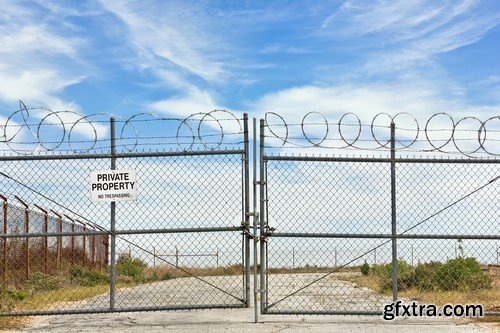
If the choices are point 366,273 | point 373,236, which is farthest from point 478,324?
Result: point 366,273

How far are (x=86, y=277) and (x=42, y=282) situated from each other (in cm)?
339

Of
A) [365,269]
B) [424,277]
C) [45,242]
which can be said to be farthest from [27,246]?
[365,269]

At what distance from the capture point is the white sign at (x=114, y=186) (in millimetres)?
10423

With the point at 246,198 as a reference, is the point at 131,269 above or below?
below

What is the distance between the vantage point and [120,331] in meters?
9.93

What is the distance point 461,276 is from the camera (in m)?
17.5

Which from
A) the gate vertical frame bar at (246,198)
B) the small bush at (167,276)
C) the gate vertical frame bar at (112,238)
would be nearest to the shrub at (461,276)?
the small bush at (167,276)

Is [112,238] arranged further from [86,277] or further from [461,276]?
[86,277]

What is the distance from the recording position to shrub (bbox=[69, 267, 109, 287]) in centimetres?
2097

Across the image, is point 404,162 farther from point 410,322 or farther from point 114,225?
point 114,225

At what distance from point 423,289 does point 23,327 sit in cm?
1060

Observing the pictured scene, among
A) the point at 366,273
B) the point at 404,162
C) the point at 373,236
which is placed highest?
the point at 404,162

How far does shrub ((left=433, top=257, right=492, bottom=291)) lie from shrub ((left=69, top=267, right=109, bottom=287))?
10347 mm

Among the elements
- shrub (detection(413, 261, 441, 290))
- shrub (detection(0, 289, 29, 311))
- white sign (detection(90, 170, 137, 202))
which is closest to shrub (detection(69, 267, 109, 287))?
shrub (detection(0, 289, 29, 311))
